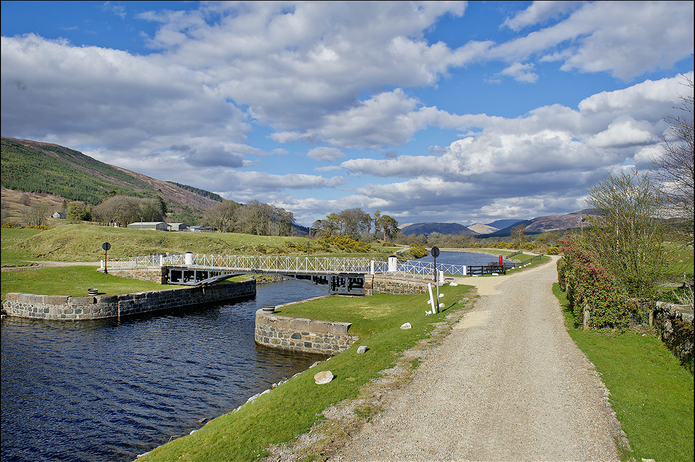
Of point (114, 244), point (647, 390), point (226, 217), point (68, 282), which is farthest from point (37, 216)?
point (647, 390)

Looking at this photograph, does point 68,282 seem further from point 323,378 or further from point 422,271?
point 323,378

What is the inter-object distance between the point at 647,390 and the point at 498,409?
375 cm

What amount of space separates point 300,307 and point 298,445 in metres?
16.6

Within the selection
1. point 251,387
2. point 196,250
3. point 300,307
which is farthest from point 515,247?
point 251,387

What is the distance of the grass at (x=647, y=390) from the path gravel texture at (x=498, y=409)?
298 mm

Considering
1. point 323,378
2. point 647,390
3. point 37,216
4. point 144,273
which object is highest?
point 37,216

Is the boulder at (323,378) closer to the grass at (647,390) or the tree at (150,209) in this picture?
the grass at (647,390)

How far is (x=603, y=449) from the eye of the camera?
6.35 m

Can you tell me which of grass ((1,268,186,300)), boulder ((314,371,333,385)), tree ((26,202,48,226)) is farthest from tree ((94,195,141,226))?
boulder ((314,371,333,385))

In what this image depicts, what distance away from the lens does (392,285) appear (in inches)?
1150

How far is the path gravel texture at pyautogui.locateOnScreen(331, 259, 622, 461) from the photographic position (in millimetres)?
6395

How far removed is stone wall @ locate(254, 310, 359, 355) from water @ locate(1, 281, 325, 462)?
1.78 ft

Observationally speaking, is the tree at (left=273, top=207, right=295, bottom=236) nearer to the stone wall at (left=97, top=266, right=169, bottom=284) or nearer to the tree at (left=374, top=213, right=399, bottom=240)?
the tree at (left=374, top=213, right=399, bottom=240)

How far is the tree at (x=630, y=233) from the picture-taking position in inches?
531
